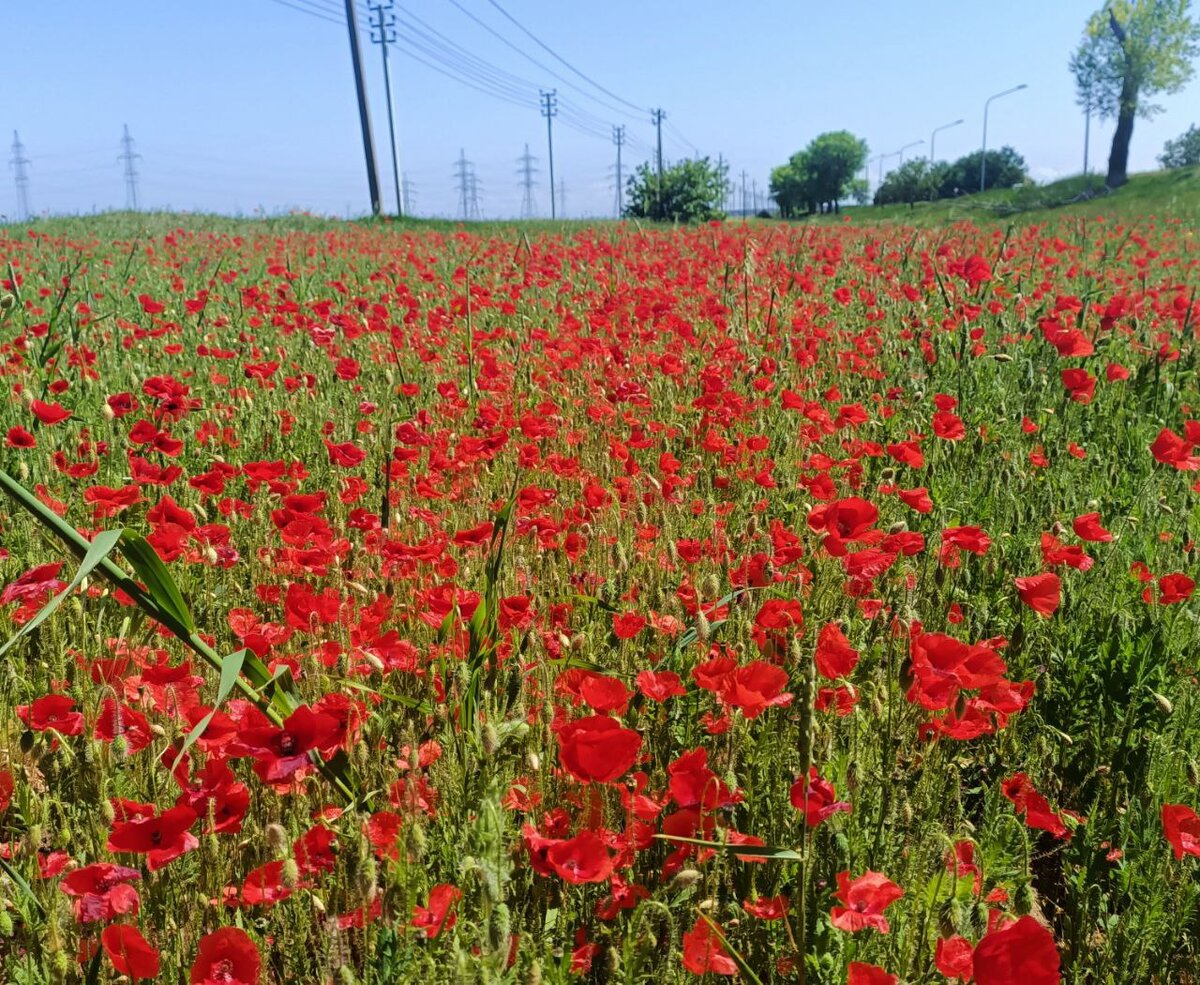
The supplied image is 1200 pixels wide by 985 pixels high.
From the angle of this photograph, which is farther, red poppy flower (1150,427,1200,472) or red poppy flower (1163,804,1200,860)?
red poppy flower (1150,427,1200,472)

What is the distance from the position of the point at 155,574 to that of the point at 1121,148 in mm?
45132

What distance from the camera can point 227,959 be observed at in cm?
116

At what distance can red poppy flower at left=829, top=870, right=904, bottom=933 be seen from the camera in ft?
3.98

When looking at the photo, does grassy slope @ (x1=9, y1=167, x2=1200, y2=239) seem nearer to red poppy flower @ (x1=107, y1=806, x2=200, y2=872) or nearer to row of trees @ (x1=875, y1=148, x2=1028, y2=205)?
red poppy flower @ (x1=107, y1=806, x2=200, y2=872)

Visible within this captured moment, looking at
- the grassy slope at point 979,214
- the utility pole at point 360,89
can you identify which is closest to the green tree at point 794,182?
the grassy slope at point 979,214

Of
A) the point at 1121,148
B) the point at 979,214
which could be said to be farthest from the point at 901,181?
the point at 979,214

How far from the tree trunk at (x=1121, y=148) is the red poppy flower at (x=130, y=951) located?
38.9 m

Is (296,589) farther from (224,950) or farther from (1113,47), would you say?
(1113,47)

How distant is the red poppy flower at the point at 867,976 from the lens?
1130 millimetres

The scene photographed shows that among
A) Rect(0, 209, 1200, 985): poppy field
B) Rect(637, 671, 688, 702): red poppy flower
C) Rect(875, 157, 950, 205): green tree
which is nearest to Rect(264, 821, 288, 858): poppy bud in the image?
Rect(0, 209, 1200, 985): poppy field

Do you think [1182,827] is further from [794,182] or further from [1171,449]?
[794,182]

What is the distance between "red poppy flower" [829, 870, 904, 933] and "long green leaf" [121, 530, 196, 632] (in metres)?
0.98

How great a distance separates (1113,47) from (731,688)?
171 ft

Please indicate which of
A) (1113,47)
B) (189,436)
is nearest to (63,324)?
(189,436)
